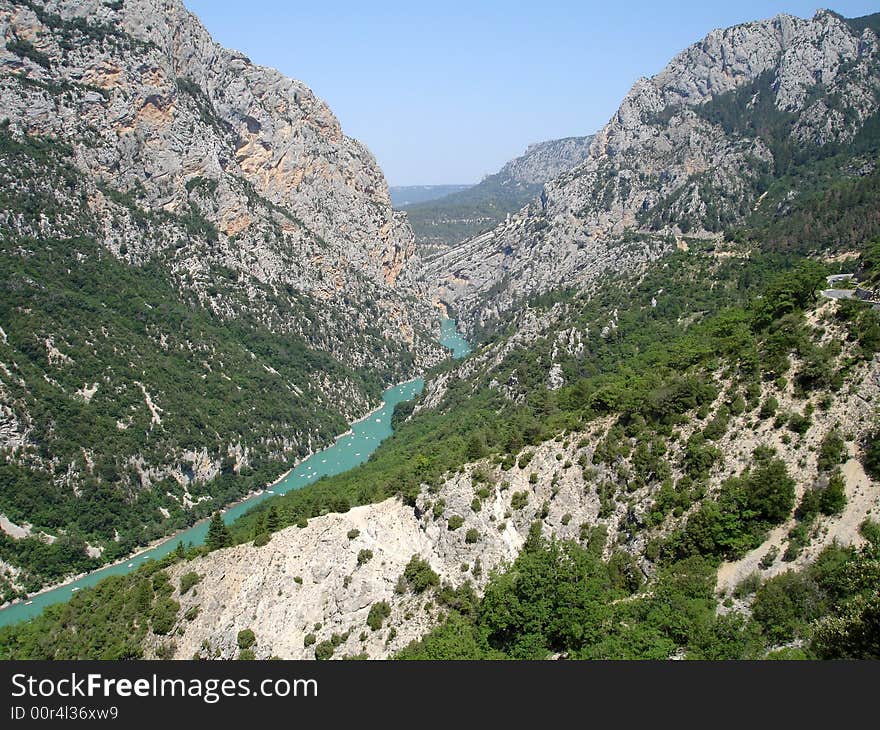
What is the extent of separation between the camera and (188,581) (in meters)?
49.4

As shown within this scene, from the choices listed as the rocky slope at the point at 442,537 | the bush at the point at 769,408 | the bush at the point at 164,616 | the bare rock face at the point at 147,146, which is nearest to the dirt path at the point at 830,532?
the rocky slope at the point at 442,537

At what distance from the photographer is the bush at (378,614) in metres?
44.8

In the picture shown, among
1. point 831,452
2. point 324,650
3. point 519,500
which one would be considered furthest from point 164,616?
point 831,452

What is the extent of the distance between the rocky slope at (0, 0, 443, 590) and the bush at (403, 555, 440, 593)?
224ft

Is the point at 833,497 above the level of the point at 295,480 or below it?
above

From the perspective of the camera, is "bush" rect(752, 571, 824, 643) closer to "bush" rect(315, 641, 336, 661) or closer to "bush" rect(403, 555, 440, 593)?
"bush" rect(403, 555, 440, 593)

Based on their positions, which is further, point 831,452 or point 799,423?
point 799,423

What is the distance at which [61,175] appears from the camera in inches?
5728

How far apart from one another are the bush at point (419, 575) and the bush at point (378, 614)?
2.42 metres

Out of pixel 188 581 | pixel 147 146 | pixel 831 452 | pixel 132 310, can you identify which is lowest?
pixel 188 581

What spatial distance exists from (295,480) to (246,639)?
3561 inches

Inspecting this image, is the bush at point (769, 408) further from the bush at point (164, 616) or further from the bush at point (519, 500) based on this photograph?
the bush at point (164, 616)

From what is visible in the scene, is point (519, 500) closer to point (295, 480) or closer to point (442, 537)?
point (442, 537)

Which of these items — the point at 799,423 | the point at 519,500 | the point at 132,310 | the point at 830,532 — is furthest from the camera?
the point at 132,310
